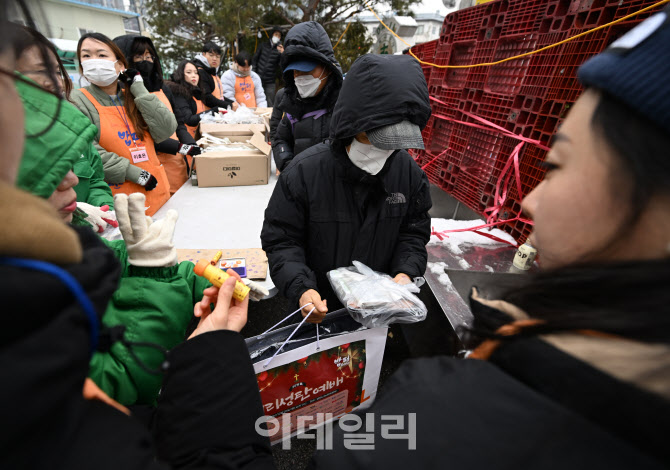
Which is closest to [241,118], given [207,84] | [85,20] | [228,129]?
[228,129]

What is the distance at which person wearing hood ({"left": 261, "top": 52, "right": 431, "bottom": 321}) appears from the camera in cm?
131

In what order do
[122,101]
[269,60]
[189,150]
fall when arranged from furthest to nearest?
[269,60] → [189,150] → [122,101]

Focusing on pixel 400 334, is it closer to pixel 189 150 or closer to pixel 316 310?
pixel 316 310

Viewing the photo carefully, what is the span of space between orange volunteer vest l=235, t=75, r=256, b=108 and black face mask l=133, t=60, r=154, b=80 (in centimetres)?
310

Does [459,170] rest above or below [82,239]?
below

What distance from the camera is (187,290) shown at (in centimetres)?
119

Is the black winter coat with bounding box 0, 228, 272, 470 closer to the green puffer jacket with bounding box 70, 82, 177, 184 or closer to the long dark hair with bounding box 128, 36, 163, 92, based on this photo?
the green puffer jacket with bounding box 70, 82, 177, 184

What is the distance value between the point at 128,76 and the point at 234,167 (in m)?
1.09

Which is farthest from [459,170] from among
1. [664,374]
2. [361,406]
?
[664,374]

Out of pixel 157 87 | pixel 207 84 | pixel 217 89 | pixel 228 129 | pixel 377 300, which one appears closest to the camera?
pixel 377 300

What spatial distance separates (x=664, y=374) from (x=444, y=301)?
145 cm

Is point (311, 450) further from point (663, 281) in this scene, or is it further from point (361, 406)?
point (663, 281)

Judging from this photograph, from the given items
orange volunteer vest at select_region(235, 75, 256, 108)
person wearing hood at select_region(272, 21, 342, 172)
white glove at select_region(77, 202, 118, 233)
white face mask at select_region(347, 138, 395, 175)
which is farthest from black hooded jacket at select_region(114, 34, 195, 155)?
orange volunteer vest at select_region(235, 75, 256, 108)

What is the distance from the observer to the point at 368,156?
4.80 feet
